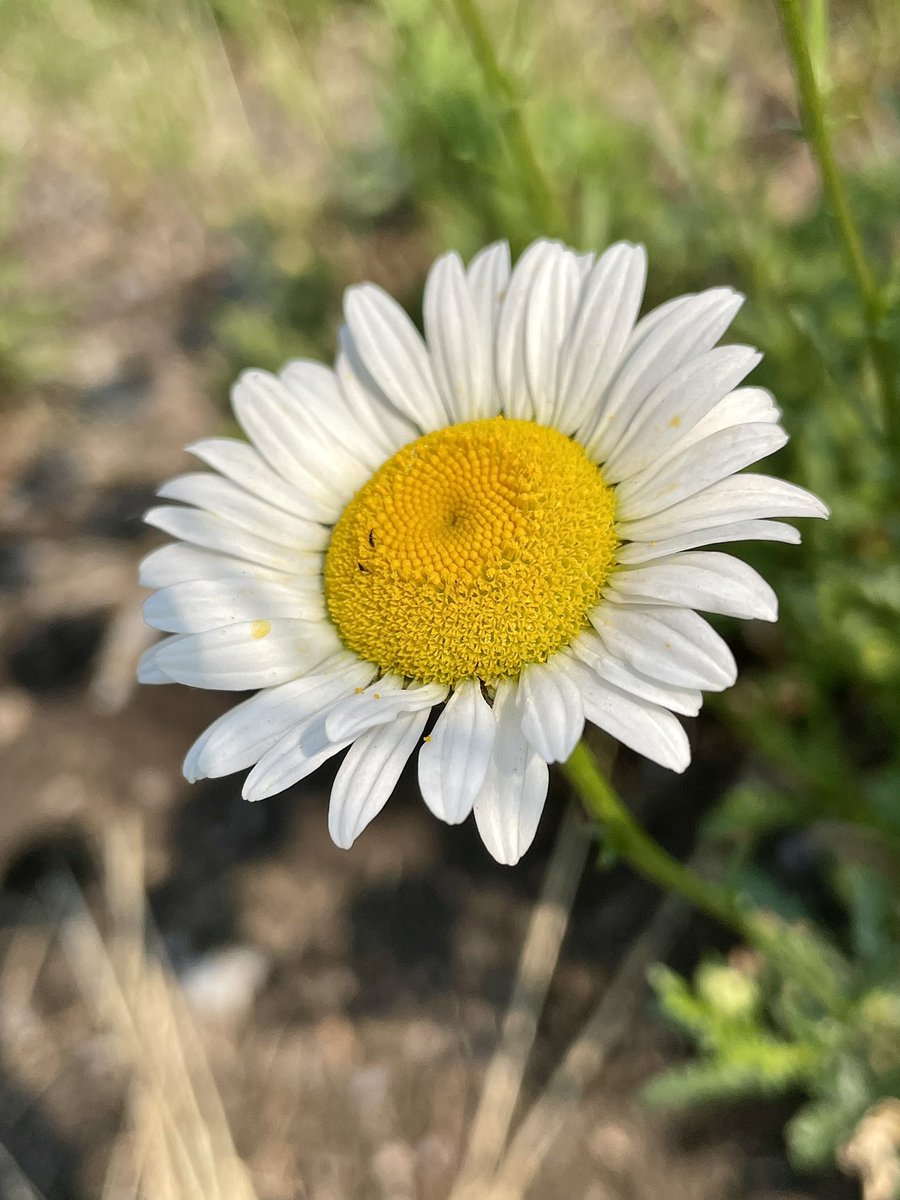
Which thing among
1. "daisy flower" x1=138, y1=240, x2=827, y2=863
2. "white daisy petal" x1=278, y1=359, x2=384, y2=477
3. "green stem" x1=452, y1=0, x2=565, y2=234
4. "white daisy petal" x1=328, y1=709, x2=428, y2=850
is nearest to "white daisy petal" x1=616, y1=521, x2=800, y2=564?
"daisy flower" x1=138, y1=240, x2=827, y2=863

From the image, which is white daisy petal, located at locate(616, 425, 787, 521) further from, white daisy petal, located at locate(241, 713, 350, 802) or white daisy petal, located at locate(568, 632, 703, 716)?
white daisy petal, located at locate(241, 713, 350, 802)

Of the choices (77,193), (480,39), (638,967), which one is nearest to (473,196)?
(480,39)

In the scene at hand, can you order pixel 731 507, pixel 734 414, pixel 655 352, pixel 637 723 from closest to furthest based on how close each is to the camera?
pixel 637 723, pixel 731 507, pixel 734 414, pixel 655 352

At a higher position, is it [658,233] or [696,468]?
[658,233]

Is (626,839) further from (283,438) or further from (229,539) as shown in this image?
(283,438)

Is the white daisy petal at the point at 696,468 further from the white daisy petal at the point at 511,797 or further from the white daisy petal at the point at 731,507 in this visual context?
the white daisy petal at the point at 511,797

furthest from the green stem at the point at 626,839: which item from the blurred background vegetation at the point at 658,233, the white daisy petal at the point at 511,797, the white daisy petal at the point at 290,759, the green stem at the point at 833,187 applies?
the green stem at the point at 833,187

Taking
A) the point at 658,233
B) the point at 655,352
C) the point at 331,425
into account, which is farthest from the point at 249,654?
the point at 658,233
